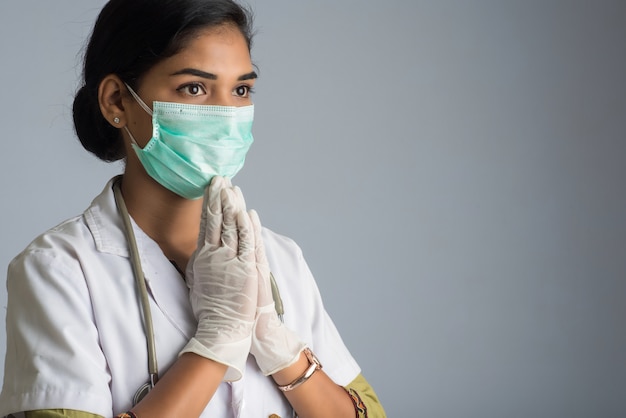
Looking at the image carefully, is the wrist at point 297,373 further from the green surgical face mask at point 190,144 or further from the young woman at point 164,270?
the green surgical face mask at point 190,144

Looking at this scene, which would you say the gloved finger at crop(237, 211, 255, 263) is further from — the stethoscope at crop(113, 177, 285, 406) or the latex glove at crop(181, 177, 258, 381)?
the stethoscope at crop(113, 177, 285, 406)

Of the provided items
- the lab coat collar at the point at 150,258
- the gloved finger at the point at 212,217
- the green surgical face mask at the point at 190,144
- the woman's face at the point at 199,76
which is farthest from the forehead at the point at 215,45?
the lab coat collar at the point at 150,258

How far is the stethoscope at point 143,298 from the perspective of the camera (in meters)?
1.68

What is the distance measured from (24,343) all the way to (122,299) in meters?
0.20

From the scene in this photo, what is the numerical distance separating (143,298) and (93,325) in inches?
4.3

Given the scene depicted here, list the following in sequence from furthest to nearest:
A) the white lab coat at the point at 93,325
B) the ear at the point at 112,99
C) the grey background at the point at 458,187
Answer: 1. the grey background at the point at 458,187
2. the ear at the point at 112,99
3. the white lab coat at the point at 93,325

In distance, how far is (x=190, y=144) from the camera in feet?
5.95

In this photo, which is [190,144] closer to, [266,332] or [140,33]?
[140,33]

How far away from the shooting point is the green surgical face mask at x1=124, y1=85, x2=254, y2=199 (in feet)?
5.88

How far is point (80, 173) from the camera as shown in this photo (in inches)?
A: 128

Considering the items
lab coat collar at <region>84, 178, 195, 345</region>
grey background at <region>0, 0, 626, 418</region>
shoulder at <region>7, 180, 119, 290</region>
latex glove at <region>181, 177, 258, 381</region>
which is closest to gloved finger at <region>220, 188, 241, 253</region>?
latex glove at <region>181, 177, 258, 381</region>

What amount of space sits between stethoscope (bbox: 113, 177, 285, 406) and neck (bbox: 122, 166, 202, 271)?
29 millimetres

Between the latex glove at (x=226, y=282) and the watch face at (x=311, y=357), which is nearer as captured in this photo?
the latex glove at (x=226, y=282)

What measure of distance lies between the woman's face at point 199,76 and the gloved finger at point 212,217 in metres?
0.17
